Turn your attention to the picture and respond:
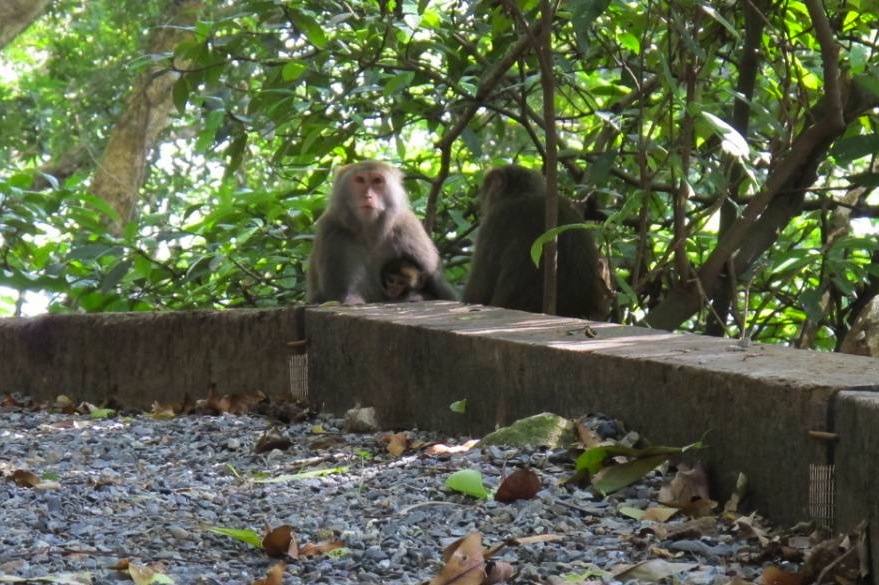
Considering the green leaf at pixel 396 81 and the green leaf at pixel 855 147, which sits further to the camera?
the green leaf at pixel 396 81

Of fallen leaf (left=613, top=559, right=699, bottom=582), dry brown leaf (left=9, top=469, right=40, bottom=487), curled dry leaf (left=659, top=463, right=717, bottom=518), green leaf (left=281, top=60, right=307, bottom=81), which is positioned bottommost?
fallen leaf (left=613, top=559, right=699, bottom=582)

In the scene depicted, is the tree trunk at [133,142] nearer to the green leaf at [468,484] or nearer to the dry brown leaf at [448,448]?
the dry brown leaf at [448,448]

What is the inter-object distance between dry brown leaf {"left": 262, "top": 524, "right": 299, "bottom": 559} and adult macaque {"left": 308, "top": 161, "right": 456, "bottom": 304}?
12.8 ft

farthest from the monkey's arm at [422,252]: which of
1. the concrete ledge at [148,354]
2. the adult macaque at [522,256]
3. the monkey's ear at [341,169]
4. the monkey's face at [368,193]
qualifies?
the concrete ledge at [148,354]

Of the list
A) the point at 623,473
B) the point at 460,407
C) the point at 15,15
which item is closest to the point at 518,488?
the point at 623,473

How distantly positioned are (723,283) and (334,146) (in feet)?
5.72

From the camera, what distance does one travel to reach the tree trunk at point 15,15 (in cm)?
838

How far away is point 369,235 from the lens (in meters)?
6.43

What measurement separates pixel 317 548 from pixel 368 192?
4.18 m

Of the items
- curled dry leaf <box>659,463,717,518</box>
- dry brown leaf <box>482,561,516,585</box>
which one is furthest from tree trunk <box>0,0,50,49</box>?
dry brown leaf <box>482,561,516,585</box>

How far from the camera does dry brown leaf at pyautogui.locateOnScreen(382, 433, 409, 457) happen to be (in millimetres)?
3279

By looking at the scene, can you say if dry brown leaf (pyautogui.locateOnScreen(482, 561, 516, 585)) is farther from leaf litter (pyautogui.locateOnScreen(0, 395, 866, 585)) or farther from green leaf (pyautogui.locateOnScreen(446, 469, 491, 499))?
green leaf (pyautogui.locateOnScreen(446, 469, 491, 499))

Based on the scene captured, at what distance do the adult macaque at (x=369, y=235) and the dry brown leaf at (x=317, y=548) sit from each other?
3864 mm

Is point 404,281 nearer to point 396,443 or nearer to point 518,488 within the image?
point 396,443
